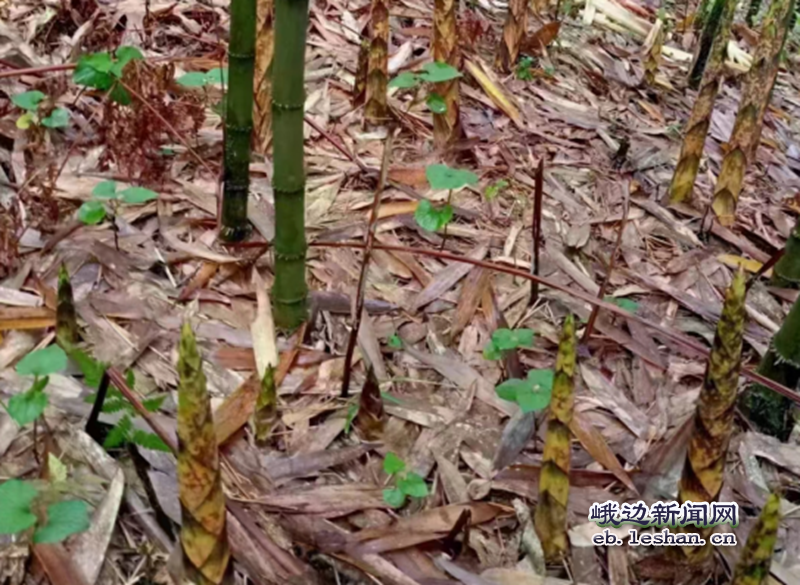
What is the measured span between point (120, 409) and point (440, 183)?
0.74m

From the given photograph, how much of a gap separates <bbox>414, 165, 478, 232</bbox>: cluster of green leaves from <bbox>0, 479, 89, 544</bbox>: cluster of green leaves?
88 cm

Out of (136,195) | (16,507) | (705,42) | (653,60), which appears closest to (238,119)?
(136,195)

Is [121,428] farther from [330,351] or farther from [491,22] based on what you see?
[491,22]

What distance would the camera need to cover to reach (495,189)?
2027mm

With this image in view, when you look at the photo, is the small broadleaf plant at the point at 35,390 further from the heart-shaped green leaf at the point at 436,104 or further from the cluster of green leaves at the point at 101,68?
the heart-shaped green leaf at the point at 436,104

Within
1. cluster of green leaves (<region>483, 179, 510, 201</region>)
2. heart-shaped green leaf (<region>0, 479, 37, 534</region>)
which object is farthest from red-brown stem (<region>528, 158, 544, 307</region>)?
heart-shaped green leaf (<region>0, 479, 37, 534</region>)

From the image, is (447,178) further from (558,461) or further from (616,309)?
(558,461)

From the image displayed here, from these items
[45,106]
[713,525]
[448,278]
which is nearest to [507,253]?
[448,278]

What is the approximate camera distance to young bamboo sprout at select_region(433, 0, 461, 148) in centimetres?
218

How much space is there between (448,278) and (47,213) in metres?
0.86

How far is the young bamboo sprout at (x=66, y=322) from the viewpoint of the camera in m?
1.37

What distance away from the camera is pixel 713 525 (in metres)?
1.16

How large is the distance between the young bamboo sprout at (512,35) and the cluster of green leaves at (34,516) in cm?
210

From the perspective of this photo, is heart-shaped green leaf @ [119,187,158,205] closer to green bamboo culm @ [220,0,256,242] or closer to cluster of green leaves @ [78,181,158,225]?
cluster of green leaves @ [78,181,158,225]
